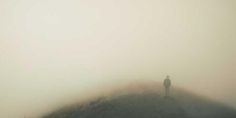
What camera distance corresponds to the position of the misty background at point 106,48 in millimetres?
1500

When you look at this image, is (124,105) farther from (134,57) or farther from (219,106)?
(219,106)

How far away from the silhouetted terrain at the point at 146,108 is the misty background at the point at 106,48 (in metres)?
0.11

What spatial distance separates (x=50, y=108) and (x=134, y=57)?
47 cm

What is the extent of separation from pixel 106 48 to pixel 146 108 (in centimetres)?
35

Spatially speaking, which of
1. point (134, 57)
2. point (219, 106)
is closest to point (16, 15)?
point (134, 57)

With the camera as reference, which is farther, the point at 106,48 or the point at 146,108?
the point at 106,48

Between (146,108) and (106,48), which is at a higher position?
(106,48)

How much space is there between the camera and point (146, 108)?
1.50 m

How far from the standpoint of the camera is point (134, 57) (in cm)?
Answer: 170

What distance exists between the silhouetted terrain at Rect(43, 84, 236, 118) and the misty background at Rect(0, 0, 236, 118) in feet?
0.37

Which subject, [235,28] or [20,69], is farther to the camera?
[235,28]

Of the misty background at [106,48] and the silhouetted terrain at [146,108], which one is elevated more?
the misty background at [106,48]

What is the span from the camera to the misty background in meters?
1.50

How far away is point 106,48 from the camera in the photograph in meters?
1.64
